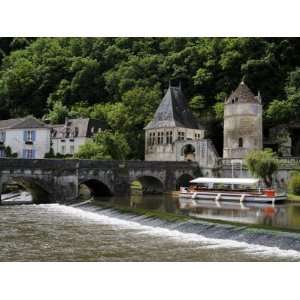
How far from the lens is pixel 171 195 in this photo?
163ft

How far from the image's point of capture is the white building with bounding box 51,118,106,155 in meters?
66.2

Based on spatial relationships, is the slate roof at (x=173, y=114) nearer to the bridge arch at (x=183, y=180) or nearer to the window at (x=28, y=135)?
the bridge arch at (x=183, y=180)

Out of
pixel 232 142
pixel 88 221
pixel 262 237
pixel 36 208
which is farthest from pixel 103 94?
pixel 262 237

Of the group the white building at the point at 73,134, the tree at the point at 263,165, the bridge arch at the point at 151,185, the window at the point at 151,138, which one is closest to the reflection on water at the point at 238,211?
the tree at the point at 263,165

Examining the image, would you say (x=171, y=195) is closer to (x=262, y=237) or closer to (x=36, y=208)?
(x=36, y=208)

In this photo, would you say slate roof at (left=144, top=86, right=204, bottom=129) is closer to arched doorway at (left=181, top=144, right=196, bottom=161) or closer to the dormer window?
arched doorway at (left=181, top=144, right=196, bottom=161)

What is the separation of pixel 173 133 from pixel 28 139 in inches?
663

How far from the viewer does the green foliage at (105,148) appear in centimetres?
5462

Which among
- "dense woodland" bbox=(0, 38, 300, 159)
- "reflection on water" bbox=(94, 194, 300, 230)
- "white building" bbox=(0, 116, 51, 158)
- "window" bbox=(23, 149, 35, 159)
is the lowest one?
"reflection on water" bbox=(94, 194, 300, 230)

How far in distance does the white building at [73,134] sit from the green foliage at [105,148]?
8.81m

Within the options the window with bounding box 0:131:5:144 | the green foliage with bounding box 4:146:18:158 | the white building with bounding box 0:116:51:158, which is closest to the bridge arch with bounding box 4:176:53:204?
the green foliage with bounding box 4:146:18:158

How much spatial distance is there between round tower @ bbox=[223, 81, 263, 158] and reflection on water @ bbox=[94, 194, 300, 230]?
14881mm

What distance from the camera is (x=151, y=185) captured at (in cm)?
5412

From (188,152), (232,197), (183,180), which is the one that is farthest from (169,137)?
(232,197)
